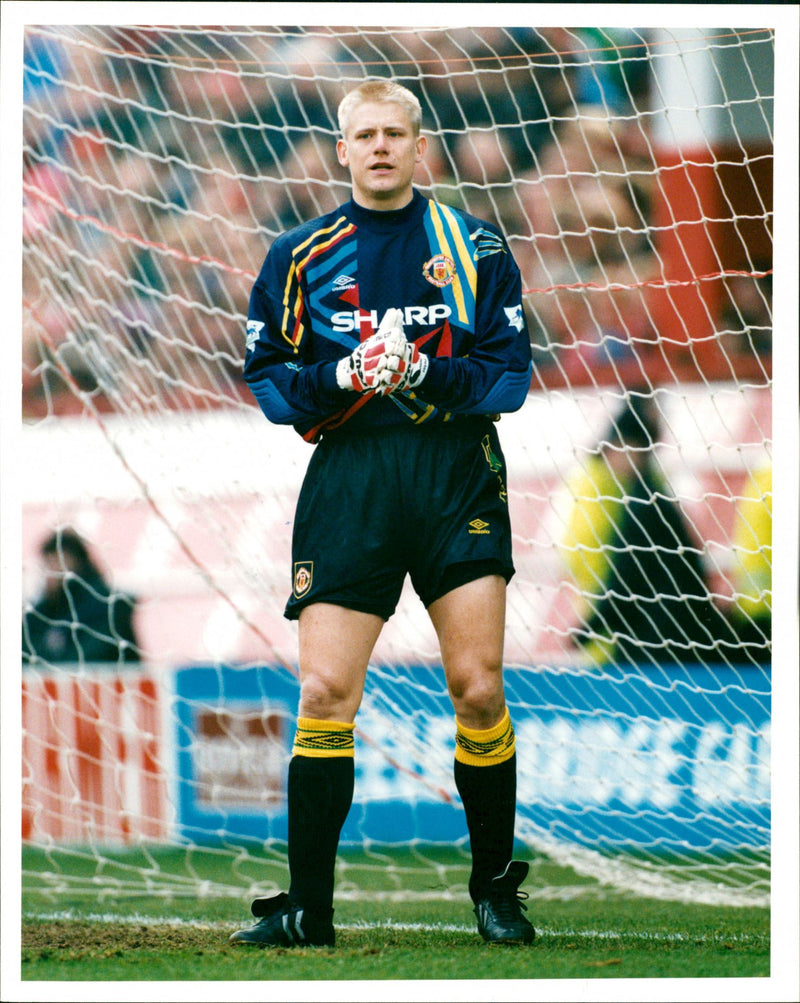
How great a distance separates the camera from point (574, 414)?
360cm

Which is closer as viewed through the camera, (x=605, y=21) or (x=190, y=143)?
(x=605, y=21)

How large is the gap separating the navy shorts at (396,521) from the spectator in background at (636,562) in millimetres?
1198

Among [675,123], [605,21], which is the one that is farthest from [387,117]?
[675,123]

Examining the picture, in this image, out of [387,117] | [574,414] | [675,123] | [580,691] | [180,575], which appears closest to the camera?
[387,117]

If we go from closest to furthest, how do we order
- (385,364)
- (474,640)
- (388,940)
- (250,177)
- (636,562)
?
(385,364)
(474,640)
(388,940)
(250,177)
(636,562)

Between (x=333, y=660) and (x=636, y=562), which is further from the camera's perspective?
(x=636, y=562)

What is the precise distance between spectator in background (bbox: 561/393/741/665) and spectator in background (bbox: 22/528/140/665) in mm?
1352

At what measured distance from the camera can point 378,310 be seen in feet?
8.48

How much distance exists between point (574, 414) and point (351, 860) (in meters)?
1.45

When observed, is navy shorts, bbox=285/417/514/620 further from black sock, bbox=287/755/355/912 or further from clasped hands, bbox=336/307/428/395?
black sock, bbox=287/755/355/912

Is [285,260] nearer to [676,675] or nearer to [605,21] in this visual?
[605,21]

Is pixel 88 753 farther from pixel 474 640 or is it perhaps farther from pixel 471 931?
pixel 474 640

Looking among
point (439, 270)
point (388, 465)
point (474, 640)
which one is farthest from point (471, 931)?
point (439, 270)

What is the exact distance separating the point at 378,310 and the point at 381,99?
1.28 ft
